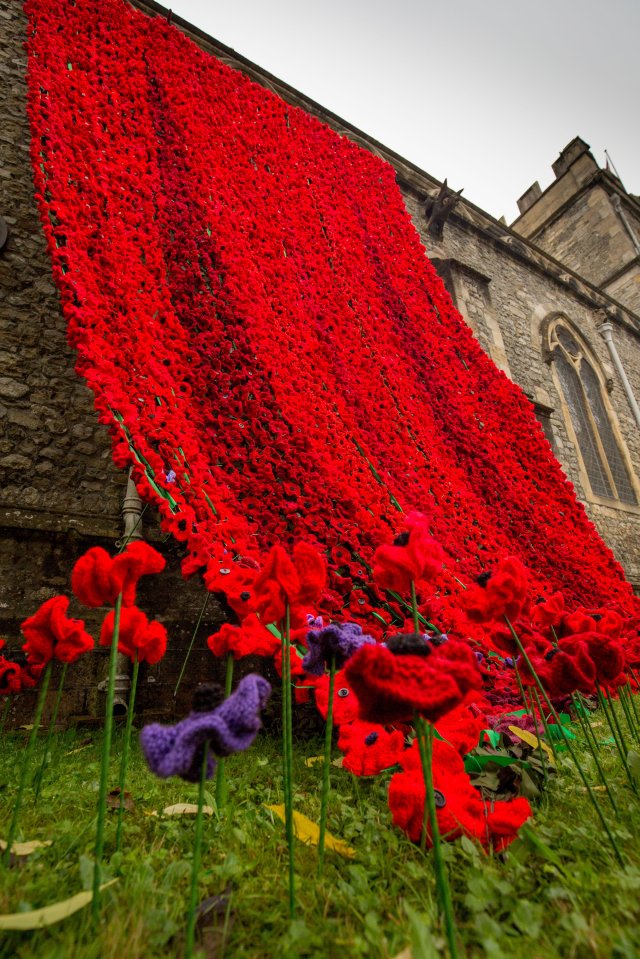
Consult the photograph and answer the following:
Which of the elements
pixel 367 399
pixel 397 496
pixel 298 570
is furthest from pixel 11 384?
pixel 298 570

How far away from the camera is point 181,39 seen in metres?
5.41

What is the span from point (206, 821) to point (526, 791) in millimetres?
993

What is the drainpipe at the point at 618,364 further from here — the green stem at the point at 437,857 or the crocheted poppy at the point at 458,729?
the green stem at the point at 437,857

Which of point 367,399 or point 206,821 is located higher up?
point 367,399

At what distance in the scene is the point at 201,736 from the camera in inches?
25.9

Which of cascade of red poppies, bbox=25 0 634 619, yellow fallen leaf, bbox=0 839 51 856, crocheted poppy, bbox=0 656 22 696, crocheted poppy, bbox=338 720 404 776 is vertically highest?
cascade of red poppies, bbox=25 0 634 619

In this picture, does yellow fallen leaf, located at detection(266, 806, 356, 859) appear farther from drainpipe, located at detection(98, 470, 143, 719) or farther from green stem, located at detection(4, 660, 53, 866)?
drainpipe, located at detection(98, 470, 143, 719)

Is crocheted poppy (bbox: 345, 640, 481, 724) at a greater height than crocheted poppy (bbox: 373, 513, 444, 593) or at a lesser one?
lesser

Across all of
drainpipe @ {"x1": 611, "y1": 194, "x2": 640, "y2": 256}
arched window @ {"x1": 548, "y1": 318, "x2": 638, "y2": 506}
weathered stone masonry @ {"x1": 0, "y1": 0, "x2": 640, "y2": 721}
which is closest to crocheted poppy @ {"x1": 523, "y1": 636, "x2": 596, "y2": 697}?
weathered stone masonry @ {"x1": 0, "y1": 0, "x2": 640, "y2": 721}

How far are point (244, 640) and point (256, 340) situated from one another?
8.09 feet

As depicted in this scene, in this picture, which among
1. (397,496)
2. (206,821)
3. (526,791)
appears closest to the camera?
(206,821)

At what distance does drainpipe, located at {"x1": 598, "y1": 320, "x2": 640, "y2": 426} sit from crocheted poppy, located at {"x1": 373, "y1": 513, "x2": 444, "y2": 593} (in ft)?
41.5

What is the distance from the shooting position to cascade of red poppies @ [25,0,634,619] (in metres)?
2.52

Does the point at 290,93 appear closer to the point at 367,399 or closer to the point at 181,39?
the point at 181,39
